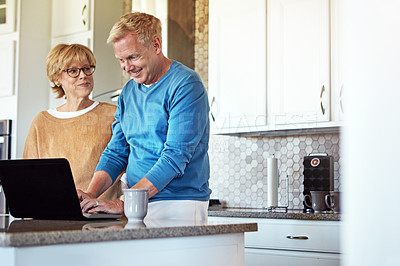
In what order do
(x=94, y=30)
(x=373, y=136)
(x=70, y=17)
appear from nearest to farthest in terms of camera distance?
(x=373, y=136), (x=94, y=30), (x=70, y=17)

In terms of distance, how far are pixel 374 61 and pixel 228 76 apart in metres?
2.56

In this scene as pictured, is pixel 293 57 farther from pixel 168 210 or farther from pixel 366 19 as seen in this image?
pixel 366 19

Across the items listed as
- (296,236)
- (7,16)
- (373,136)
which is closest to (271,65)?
(296,236)

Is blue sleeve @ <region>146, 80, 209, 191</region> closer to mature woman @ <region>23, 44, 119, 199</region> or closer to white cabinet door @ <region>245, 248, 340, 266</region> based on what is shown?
mature woman @ <region>23, 44, 119, 199</region>

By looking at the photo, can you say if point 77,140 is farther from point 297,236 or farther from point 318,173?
point 318,173

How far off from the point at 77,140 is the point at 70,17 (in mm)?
1802

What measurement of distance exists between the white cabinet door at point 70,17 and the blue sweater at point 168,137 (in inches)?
73.0

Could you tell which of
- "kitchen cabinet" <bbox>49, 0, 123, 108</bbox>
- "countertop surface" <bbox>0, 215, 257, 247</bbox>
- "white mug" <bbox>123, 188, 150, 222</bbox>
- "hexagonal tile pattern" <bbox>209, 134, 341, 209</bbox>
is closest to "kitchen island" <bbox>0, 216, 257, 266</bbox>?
"countertop surface" <bbox>0, 215, 257, 247</bbox>

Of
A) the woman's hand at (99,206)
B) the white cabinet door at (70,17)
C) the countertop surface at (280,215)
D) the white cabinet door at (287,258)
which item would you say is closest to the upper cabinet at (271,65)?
the countertop surface at (280,215)

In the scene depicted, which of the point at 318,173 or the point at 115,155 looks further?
the point at 318,173

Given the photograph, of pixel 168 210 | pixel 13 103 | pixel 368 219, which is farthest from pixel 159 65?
pixel 13 103

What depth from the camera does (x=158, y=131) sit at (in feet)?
5.97

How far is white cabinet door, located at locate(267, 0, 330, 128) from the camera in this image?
2807 millimetres

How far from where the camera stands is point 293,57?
Result: 2912mm
